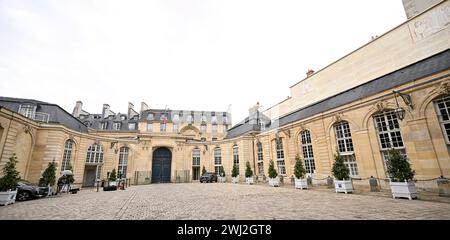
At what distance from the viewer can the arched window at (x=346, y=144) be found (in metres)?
13.0

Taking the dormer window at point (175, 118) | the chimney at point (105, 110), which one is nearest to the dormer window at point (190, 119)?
the dormer window at point (175, 118)

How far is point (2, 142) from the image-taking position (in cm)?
1198

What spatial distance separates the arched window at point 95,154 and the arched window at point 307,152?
75.0 ft

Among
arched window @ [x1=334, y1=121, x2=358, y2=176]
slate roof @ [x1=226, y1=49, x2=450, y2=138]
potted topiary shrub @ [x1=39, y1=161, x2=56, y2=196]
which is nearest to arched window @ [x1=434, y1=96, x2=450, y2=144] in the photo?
slate roof @ [x1=226, y1=49, x2=450, y2=138]

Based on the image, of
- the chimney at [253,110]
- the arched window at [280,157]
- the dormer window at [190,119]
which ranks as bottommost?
the arched window at [280,157]

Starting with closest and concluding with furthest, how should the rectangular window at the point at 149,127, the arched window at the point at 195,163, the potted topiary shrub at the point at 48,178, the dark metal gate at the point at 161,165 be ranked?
the potted topiary shrub at the point at 48,178, the dark metal gate at the point at 161,165, the arched window at the point at 195,163, the rectangular window at the point at 149,127

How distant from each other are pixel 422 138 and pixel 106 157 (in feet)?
92.6

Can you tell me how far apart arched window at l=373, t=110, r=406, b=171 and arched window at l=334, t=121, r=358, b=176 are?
1.82m

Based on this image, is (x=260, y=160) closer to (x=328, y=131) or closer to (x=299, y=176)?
(x=299, y=176)

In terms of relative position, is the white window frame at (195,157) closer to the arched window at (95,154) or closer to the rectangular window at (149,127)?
the rectangular window at (149,127)

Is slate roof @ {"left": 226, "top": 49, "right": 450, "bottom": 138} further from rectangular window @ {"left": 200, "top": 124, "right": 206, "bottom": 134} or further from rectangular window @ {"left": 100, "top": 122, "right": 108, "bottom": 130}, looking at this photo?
rectangular window @ {"left": 100, "top": 122, "right": 108, "bottom": 130}

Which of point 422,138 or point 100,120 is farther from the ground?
point 100,120
